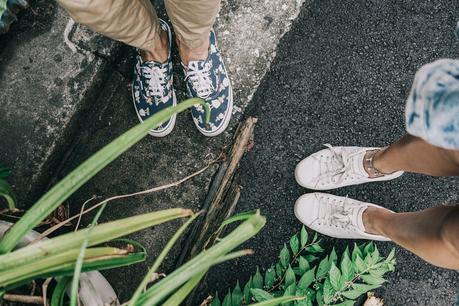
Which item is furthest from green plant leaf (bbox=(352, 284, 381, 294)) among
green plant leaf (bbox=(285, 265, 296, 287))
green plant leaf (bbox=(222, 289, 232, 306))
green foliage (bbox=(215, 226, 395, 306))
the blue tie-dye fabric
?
the blue tie-dye fabric

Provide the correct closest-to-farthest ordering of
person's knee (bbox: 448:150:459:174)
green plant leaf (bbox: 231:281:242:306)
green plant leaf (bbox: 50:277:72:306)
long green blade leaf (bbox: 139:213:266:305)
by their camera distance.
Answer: long green blade leaf (bbox: 139:213:266:305), green plant leaf (bbox: 50:277:72:306), person's knee (bbox: 448:150:459:174), green plant leaf (bbox: 231:281:242:306)

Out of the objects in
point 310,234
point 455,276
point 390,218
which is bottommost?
point 455,276

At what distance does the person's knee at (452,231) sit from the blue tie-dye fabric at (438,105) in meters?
0.30

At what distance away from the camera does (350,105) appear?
6.27ft

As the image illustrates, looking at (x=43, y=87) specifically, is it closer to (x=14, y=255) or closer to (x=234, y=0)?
(x=234, y=0)

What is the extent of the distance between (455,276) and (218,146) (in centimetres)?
101

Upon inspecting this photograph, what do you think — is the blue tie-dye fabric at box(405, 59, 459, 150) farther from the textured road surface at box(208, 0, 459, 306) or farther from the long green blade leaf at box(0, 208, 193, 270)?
the textured road surface at box(208, 0, 459, 306)

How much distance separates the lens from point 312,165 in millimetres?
1824

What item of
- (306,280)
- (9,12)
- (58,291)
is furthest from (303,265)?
(9,12)

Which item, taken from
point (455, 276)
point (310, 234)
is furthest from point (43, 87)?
point (455, 276)

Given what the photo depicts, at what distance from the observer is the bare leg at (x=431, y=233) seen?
51.1 inches

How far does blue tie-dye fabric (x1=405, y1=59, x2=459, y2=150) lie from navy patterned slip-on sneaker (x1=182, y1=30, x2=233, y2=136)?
30.3 inches

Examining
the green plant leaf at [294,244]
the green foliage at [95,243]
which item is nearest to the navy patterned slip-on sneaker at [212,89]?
the green plant leaf at [294,244]

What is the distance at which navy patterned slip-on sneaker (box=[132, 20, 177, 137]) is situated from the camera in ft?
5.59
